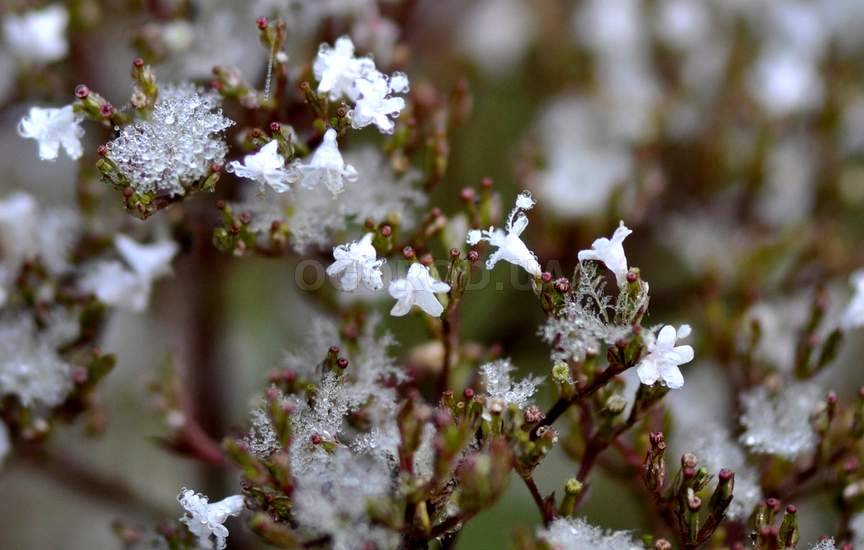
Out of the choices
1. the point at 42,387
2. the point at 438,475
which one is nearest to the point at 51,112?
the point at 42,387

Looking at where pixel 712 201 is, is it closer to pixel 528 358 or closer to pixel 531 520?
pixel 528 358

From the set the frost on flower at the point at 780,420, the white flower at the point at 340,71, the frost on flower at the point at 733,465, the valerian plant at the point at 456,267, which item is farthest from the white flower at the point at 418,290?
the frost on flower at the point at 780,420

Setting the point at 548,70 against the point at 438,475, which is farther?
the point at 548,70

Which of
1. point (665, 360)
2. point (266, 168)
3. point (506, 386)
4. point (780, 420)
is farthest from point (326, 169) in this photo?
point (780, 420)

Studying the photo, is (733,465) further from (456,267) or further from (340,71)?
(340,71)

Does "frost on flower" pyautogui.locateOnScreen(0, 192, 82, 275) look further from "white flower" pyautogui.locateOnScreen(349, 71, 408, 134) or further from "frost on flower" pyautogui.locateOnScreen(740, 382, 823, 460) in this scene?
"frost on flower" pyautogui.locateOnScreen(740, 382, 823, 460)

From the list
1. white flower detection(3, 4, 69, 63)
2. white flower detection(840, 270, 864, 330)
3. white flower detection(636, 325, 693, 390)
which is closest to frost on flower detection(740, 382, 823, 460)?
white flower detection(840, 270, 864, 330)

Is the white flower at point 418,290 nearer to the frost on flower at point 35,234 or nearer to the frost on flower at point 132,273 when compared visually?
the frost on flower at point 132,273

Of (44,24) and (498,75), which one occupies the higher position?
(498,75)
